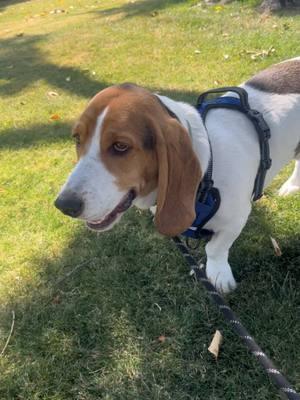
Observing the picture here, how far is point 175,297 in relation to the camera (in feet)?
9.95

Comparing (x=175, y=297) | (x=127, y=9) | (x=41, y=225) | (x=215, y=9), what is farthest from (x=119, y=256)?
(x=127, y=9)

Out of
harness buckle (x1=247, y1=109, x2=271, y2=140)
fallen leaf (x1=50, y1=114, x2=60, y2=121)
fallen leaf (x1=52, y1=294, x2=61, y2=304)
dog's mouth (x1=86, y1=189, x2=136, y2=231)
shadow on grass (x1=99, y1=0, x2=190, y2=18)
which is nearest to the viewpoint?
dog's mouth (x1=86, y1=189, x2=136, y2=231)

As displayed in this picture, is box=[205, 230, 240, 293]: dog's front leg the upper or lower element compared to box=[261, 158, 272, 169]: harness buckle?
lower

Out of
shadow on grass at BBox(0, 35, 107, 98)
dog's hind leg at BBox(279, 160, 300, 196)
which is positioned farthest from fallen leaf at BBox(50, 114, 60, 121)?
dog's hind leg at BBox(279, 160, 300, 196)

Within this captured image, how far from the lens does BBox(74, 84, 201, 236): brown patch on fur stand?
7.34 feet

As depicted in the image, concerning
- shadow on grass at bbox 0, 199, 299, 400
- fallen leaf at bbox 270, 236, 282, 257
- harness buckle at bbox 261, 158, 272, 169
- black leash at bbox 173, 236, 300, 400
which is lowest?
shadow on grass at bbox 0, 199, 299, 400

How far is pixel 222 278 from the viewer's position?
2979 millimetres

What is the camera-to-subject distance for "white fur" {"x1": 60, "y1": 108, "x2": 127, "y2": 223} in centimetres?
218

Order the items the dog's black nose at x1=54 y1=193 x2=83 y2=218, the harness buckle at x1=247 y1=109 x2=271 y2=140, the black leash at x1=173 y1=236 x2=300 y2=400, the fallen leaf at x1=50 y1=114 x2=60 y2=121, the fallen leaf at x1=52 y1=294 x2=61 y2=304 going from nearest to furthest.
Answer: the black leash at x1=173 y1=236 x2=300 y2=400
the dog's black nose at x1=54 y1=193 x2=83 y2=218
the harness buckle at x1=247 y1=109 x2=271 y2=140
the fallen leaf at x1=52 y1=294 x2=61 y2=304
the fallen leaf at x1=50 y1=114 x2=60 y2=121

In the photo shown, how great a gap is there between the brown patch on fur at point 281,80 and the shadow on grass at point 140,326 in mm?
1019

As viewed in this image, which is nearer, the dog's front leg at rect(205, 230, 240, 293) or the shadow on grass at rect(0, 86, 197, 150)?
the dog's front leg at rect(205, 230, 240, 293)

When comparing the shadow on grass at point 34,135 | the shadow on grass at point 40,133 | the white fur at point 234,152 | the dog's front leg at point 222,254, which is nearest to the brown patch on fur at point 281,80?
the white fur at point 234,152

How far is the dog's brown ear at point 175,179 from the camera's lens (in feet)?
7.39

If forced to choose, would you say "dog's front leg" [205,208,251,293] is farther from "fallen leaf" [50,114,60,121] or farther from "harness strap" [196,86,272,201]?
"fallen leaf" [50,114,60,121]
